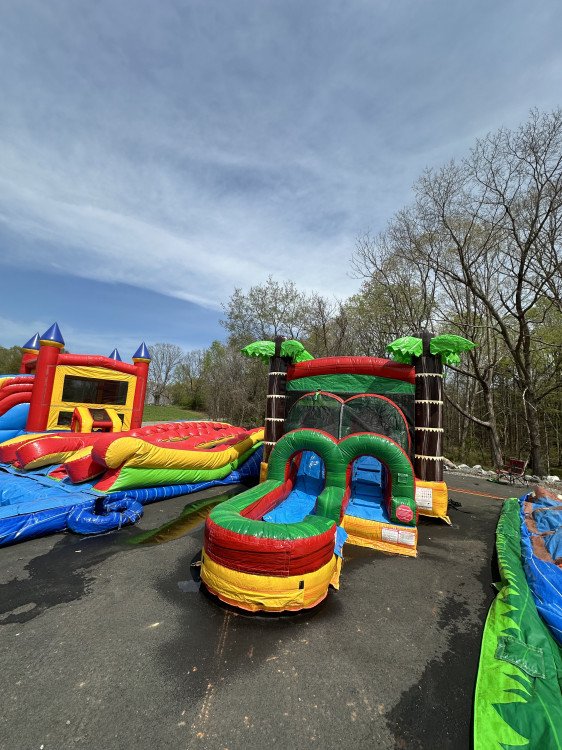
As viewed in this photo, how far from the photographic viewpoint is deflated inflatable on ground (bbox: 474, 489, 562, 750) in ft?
5.79

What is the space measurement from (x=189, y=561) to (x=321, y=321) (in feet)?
58.1

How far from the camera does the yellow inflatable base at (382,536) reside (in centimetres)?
435

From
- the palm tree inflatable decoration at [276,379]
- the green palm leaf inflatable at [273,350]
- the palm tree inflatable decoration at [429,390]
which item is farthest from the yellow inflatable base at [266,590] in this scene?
the green palm leaf inflatable at [273,350]

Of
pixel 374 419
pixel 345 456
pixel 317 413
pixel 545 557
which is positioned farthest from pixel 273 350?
pixel 545 557

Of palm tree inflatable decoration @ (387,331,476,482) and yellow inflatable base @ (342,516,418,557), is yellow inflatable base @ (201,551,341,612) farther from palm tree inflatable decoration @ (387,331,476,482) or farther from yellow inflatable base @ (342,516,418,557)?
palm tree inflatable decoration @ (387,331,476,482)

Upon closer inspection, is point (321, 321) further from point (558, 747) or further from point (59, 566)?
point (558, 747)

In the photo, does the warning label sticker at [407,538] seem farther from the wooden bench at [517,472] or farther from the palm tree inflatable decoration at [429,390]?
the wooden bench at [517,472]

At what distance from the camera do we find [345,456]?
4.86 metres

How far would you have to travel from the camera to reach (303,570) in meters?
2.94

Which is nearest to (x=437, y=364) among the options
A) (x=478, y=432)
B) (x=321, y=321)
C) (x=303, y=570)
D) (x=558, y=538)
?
(x=558, y=538)

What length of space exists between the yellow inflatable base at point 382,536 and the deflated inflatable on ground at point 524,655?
102cm

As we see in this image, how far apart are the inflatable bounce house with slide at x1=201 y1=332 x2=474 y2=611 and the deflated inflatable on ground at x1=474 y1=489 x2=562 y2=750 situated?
1318 millimetres

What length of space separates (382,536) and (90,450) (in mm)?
5442

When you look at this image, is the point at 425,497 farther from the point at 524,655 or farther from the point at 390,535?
the point at 524,655
